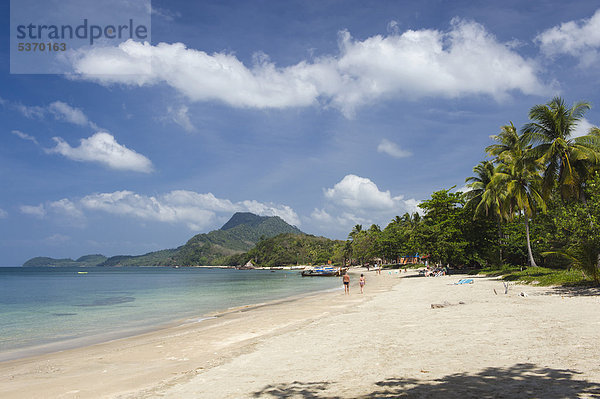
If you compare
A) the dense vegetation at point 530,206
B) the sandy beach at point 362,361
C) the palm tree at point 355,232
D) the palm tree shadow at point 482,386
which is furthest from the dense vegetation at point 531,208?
the palm tree at point 355,232

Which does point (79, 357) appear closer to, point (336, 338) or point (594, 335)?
point (336, 338)

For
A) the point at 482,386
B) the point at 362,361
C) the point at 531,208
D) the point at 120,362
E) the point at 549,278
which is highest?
the point at 531,208

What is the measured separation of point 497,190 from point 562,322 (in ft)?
103

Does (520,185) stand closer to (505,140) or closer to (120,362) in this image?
(505,140)

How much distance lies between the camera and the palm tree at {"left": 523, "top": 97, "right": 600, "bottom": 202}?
24891 mm

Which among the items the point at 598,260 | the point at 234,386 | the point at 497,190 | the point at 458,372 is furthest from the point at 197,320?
the point at 497,190

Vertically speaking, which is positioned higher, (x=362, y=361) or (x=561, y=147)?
(x=561, y=147)

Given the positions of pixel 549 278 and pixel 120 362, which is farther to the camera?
pixel 549 278

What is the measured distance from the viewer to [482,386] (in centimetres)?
591

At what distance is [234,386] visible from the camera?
731 centimetres

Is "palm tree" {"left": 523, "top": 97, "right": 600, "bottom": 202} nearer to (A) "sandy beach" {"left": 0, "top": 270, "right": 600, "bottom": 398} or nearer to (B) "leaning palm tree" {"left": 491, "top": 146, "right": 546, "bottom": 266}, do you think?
(B) "leaning palm tree" {"left": 491, "top": 146, "right": 546, "bottom": 266}

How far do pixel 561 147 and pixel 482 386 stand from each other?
25205 millimetres

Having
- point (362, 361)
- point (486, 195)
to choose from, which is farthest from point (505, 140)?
point (362, 361)

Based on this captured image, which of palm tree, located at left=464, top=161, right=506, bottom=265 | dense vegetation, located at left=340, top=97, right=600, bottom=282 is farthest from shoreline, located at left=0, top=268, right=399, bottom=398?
palm tree, located at left=464, top=161, right=506, bottom=265
